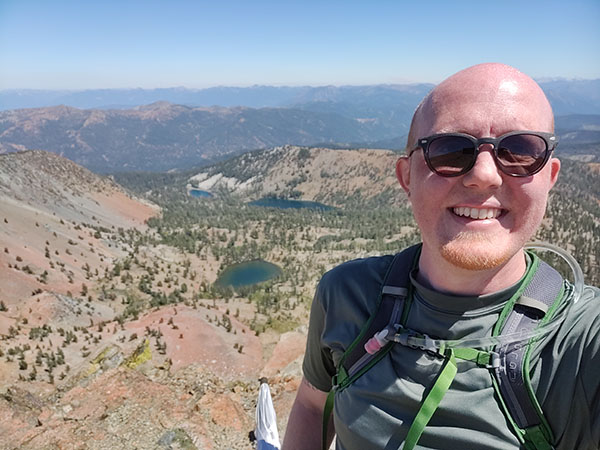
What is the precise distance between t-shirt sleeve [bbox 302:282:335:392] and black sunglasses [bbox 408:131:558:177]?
1.04 meters

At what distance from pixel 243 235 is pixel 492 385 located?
5808cm

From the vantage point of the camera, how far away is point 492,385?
1552 millimetres

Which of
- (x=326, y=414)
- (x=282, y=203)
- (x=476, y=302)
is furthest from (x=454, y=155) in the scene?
(x=282, y=203)

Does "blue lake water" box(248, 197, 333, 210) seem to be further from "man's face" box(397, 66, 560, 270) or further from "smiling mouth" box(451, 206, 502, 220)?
"smiling mouth" box(451, 206, 502, 220)

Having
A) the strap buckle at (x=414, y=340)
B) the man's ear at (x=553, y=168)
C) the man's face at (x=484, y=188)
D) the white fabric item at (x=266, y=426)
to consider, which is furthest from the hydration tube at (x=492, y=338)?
the white fabric item at (x=266, y=426)

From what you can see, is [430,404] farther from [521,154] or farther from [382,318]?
[521,154]

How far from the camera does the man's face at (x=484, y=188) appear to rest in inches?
65.1

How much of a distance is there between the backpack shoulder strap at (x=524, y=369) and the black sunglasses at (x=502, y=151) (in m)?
0.55

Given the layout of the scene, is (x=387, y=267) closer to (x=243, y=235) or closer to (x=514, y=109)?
(x=514, y=109)

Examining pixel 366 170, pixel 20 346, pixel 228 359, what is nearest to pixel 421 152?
pixel 228 359

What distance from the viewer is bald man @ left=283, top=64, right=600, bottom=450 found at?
4.88 feet

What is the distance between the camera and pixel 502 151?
1723 millimetres

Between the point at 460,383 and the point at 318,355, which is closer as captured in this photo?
the point at 460,383

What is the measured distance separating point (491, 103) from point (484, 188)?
0.40 meters
